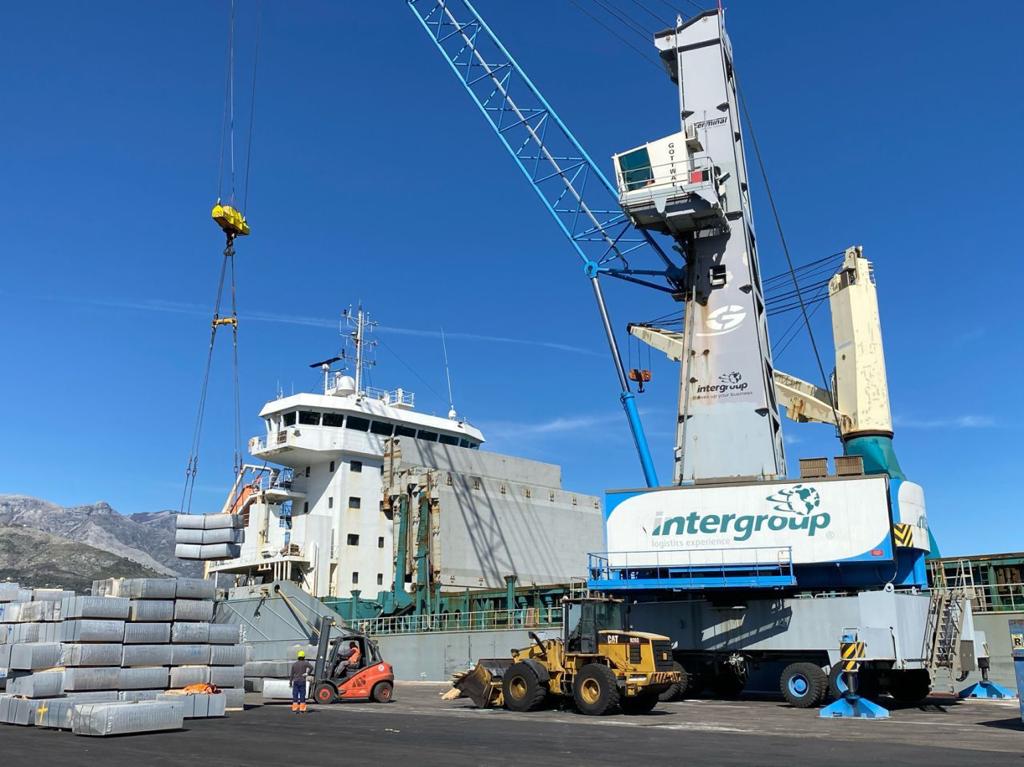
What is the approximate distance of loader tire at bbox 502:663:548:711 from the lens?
18.5 metres

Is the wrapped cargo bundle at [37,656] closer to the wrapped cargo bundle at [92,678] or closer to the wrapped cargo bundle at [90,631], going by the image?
the wrapped cargo bundle at [90,631]

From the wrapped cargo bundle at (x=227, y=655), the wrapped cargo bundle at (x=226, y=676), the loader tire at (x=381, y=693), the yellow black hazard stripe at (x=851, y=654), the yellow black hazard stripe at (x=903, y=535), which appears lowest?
the loader tire at (x=381, y=693)

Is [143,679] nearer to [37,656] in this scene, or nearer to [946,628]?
[37,656]

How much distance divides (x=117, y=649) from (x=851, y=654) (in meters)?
15.8

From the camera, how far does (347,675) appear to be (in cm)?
2238

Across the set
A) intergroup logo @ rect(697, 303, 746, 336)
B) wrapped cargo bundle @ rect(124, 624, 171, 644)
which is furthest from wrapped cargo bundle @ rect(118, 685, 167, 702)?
intergroup logo @ rect(697, 303, 746, 336)

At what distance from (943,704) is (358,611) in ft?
87.3

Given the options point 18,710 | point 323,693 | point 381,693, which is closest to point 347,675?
point 323,693

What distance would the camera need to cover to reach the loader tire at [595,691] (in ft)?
56.5

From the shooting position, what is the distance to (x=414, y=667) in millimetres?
35625

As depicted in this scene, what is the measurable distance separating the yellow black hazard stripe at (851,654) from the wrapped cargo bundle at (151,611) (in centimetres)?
1513

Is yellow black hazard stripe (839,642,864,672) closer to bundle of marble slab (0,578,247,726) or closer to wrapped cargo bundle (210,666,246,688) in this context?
Result: bundle of marble slab (0,578,247,726)

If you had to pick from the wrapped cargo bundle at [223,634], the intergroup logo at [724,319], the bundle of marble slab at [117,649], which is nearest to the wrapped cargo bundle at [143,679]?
the bundle of marble slab at [117,649]

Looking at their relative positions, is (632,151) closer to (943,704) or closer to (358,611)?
(943,704)
